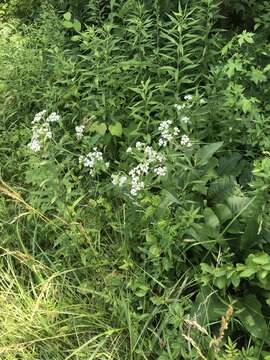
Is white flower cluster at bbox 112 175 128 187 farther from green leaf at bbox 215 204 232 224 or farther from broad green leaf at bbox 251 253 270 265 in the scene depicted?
broad green leaf at bbox 251 253 270 265

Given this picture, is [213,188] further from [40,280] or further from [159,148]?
[40,280]

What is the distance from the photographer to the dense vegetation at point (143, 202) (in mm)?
2746

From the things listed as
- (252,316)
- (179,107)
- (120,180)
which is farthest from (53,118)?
(252,316)

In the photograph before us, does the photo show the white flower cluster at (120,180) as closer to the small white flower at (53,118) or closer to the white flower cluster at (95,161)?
the white flower cluster at (95,161)

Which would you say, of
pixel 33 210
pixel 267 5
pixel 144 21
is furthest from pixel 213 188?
pixel 267 5

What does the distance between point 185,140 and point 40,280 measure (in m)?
1.17

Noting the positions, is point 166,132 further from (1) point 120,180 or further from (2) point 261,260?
(2) point 261,260

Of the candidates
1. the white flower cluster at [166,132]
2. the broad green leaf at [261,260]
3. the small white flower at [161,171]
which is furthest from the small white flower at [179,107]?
the broad green leaf at [261,260]

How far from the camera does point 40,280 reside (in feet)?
10.6

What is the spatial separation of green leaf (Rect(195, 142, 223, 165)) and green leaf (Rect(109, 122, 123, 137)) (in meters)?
0.78

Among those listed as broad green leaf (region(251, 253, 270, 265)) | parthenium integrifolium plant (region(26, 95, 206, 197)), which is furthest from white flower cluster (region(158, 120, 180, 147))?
broad green leaf (region(251, 253, 270, 265))

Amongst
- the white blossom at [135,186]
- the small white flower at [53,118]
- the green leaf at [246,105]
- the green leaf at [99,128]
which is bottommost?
the green leaf at [99,128]

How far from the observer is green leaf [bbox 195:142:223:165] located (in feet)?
9.76

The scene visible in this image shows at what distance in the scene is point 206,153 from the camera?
303cm
